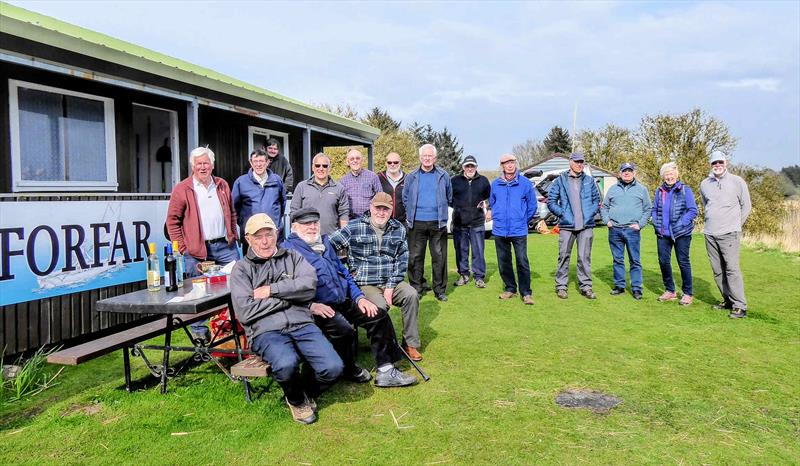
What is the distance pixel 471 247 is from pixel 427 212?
135cm

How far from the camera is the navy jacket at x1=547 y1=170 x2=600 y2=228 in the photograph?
278 inches

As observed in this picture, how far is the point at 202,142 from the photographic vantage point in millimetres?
8734

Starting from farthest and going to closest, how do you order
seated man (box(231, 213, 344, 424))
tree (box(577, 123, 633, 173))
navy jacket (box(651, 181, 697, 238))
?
tree (box(577, 123, 633, 173)) < navy jacket (box(651, 181, 697, 238)) < seated man (box(231, 213, 344, 424))

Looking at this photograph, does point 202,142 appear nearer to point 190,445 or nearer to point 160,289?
point 160,289

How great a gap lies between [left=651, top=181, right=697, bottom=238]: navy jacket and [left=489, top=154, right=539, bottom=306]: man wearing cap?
1530 mm

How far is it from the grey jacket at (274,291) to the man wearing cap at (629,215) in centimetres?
489

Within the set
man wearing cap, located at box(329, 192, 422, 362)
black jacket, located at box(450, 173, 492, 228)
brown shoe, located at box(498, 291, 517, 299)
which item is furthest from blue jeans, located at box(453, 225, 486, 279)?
man wearing cap, located at box(329, 192, 422, 362)

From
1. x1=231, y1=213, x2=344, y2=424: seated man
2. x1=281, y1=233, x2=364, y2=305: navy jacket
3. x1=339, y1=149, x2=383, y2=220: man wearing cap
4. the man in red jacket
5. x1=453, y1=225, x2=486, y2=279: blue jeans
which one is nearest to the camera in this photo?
x1=231, y1=213, x2=344, y2=424: seated man

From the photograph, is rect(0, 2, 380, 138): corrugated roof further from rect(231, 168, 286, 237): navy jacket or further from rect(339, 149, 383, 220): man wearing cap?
rect(339, 149, 383, 220): man wearing cap

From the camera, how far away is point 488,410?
370cm

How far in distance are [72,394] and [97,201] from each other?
199 centimetres

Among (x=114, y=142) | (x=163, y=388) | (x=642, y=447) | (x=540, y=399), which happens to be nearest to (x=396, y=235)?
(x=540, y=399)

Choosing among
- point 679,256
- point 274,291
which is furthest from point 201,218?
point 679,256

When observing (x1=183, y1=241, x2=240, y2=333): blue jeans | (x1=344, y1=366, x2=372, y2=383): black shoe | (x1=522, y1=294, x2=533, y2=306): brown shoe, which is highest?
(x1=183, y1=241, x2=240, y2=333): blue jeans
